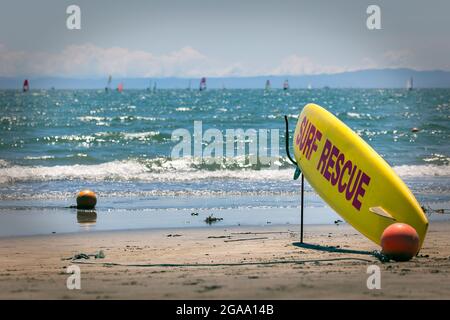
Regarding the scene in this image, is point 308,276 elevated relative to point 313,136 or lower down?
lower down

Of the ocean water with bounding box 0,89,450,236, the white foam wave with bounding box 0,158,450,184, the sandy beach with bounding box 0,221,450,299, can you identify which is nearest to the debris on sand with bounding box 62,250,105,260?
the sandy beach with bounding box 0,221,450,299

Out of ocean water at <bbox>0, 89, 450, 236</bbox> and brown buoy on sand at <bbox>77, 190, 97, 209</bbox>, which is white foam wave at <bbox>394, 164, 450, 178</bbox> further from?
brown buoy on sand at <bbox>77, 190, 97, 209</bbox>

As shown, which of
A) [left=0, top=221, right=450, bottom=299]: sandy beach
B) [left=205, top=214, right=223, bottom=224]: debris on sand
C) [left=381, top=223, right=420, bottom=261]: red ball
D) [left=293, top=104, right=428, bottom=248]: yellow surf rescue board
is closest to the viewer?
[left=0, top=221, right=450, bottom=299]: sandy beach

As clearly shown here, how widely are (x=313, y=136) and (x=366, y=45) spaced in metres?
35.1

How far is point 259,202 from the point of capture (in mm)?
17000

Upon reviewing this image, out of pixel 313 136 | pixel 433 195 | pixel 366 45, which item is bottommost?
pixel 433 195

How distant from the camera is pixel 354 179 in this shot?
10430mm

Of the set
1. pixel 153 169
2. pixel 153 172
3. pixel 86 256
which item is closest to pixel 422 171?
pixel 153 172

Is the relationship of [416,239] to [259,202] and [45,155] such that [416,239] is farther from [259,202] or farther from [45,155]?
[45,155]

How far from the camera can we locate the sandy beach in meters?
7.59

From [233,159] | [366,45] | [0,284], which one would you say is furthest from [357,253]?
[366,45]

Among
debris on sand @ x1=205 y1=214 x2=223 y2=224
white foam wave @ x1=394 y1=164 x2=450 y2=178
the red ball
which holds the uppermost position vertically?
the red ball

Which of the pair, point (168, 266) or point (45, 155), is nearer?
point (168, 266)

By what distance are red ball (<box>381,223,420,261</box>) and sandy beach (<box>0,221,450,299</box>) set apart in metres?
0.14
